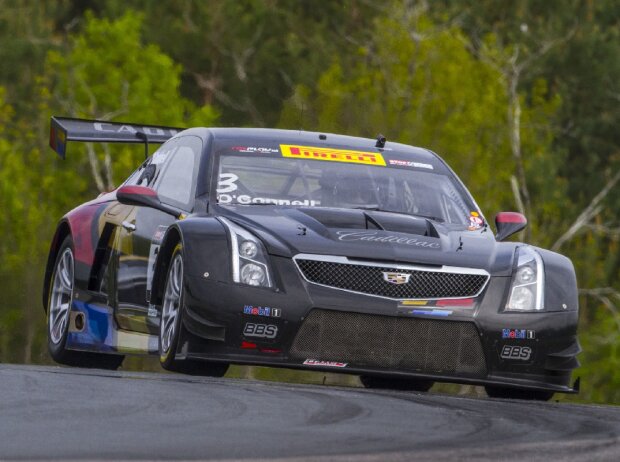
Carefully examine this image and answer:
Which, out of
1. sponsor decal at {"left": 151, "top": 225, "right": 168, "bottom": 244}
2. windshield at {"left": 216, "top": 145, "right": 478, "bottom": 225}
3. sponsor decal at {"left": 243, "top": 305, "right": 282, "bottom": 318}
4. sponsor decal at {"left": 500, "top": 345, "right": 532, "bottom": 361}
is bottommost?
sponsor decal at {"left": 500, "top": 345, "right": 532, "bottom": 361}

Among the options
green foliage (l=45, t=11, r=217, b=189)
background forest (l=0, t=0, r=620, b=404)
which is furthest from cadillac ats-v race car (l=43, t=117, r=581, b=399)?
green foliage (l=45, t=11, r=217, b=189)

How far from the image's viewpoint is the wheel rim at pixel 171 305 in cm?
927

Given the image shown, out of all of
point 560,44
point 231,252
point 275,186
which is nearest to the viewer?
point 231,252

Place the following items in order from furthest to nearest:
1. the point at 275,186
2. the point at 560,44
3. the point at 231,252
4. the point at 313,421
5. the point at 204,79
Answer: the point at 204,79, the point at 560,44, the point at 275,186, the point at 231,252, the point at 313,421

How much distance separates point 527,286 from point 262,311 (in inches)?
57.2

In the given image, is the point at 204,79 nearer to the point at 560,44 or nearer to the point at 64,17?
the point at 64,17

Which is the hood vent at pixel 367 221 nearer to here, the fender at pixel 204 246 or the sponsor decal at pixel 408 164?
the fender at pixel 204 246

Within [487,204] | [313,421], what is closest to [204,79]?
[487,204]

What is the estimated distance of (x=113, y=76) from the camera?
2574 inches

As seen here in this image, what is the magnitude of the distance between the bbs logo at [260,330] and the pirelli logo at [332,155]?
1.84m

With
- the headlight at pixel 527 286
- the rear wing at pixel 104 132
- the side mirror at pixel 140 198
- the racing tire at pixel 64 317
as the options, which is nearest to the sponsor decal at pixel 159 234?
the side mirror at pixel 140 198

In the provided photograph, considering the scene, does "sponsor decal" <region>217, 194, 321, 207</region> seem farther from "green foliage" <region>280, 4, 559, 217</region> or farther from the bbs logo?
"green foliage" <region>280, 4, 559, 217</region>

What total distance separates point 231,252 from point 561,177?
4898cm

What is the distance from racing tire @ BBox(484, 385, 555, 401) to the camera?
31.9ft
